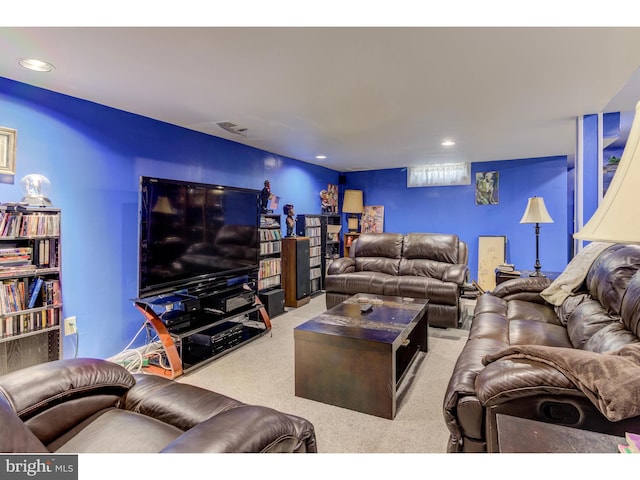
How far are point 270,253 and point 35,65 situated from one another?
284 centimetres

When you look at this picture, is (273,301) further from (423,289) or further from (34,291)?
(34,291)

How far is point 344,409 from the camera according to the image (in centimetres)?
210

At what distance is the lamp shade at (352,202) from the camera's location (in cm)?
622

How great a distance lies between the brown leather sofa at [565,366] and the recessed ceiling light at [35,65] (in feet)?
9.42

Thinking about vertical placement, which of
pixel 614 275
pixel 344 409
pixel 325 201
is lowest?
pixel 344 409

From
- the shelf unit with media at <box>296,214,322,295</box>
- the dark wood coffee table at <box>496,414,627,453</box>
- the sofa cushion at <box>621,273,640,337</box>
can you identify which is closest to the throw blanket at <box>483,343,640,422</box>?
the dark wood coffee table at <box>496,414,627,453</box>

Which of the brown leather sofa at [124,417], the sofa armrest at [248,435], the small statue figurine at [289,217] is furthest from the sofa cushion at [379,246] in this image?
the sofa armrest at [248,435]

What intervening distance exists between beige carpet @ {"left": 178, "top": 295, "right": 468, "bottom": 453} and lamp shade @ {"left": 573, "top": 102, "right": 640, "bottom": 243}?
1.51 meters

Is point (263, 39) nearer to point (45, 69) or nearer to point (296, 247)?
point (45, 69)

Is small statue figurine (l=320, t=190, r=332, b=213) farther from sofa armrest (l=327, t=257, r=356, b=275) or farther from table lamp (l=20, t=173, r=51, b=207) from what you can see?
table lamp (l=20, t=173, r=51, b=207)

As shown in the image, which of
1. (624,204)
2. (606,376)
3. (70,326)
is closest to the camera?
(624,204)

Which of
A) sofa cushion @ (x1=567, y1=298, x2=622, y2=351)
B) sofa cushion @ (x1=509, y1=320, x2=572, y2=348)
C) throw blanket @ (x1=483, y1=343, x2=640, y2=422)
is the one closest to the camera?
throw blanket @ (x1=483, y1=343, x2=640, y2=422)

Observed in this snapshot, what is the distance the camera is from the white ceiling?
66.2 inches
